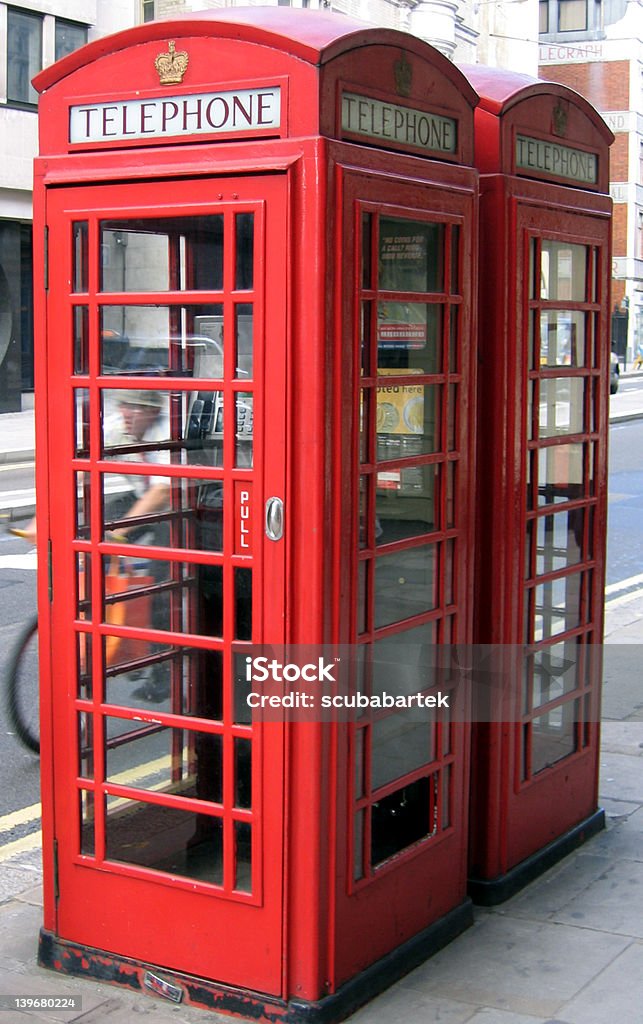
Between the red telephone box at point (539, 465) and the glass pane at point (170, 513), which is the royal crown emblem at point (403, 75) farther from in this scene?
the glass pane at point (170, 513)

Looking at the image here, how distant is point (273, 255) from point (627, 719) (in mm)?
3854

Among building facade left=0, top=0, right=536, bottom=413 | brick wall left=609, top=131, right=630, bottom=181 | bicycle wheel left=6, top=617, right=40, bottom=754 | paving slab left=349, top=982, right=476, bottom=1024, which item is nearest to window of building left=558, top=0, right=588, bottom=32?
brick wall left=609, top=131, right=630, bottom=181

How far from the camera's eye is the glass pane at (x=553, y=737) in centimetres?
435

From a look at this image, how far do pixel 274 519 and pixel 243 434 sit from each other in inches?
9.8

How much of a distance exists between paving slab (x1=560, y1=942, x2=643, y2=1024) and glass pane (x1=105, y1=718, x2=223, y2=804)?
110 cm

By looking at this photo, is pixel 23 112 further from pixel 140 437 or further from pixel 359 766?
pixel 359 766

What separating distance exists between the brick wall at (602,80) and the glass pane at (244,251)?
55.6 metres

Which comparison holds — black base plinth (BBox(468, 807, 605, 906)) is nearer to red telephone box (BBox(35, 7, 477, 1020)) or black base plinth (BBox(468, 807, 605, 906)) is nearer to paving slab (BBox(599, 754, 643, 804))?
red telephone box (BBox(35, 7, 477, 1020))

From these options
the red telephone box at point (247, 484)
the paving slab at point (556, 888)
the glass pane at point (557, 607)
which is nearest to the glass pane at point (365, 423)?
the red telephone box at point (247, 484)

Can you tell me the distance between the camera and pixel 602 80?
55594 mm

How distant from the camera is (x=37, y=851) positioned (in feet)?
15.9

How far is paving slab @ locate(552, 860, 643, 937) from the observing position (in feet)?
12.9

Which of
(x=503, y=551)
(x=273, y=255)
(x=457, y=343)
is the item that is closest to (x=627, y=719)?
(x=503, y=551)

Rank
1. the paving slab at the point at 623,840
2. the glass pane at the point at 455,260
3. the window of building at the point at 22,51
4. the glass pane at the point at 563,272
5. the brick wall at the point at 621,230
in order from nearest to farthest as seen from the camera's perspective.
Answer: the glass pane at the point at 455,260
the glass pane at the point at 563,272
the paving slab at the point at 623,840
the window of building at the point at 22,51
the brick wall at the point at 621,230
